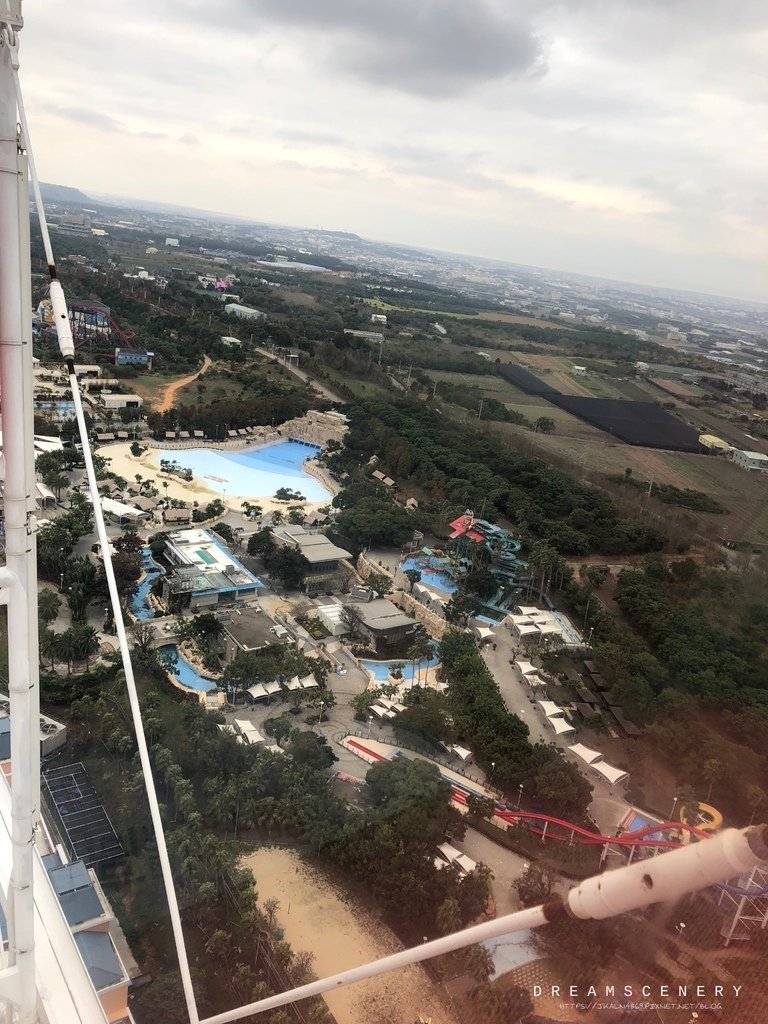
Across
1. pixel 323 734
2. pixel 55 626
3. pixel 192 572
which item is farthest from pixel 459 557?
pixel 55 626

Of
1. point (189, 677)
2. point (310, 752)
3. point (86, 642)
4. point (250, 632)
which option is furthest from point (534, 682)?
point (86, 642)

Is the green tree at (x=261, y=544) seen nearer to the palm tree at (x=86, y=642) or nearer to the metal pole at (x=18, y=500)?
the palm tree at (x=86, y=642)

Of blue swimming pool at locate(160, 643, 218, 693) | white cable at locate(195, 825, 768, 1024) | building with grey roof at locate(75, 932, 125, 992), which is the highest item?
white cable at locate(195, 825, 768, 1024)

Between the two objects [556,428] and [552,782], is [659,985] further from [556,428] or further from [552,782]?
[556,428]

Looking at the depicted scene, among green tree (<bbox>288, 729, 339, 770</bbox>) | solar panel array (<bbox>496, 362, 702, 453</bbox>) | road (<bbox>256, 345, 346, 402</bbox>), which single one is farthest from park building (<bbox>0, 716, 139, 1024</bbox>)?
road (<bbox>256, 345, 346, 402</bbox>)

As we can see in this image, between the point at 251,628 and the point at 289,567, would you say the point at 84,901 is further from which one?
the point at 289,567

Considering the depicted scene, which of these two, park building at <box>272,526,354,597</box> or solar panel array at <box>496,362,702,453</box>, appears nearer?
park building at <box>272,526,354,597</box>

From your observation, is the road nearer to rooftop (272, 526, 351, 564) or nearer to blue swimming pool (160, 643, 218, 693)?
rooftop (272, 526, 351, 564)
